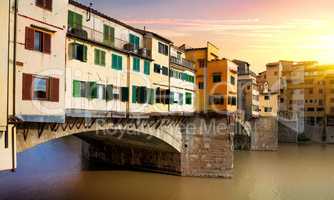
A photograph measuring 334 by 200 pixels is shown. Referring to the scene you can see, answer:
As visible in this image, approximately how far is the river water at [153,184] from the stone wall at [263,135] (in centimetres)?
2083

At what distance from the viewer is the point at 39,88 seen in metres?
17.4

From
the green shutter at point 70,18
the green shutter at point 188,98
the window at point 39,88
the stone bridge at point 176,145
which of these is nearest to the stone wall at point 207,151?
the stone bridge at point 176,145

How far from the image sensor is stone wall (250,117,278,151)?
207 feet

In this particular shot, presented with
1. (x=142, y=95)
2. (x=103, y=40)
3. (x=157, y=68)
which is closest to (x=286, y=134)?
(x=157, y=68)

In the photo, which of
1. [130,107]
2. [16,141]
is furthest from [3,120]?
[130,107]

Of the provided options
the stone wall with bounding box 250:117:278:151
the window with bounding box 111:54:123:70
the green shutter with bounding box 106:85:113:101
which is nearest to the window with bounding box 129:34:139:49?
the window with bounding box 111:54:123:70

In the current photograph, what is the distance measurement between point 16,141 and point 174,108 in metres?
20.2

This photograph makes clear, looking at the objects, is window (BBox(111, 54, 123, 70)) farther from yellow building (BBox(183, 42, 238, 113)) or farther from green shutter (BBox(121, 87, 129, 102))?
yellow building (BBox(183, 42, 238, 113))

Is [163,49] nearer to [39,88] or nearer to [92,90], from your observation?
[92,90]

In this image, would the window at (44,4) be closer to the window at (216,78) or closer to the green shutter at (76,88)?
the green shutter at (76,88)

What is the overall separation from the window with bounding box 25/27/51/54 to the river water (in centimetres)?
1262

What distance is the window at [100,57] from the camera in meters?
23.6

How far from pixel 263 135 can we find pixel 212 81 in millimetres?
28038

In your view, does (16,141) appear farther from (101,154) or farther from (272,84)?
(272,84)
